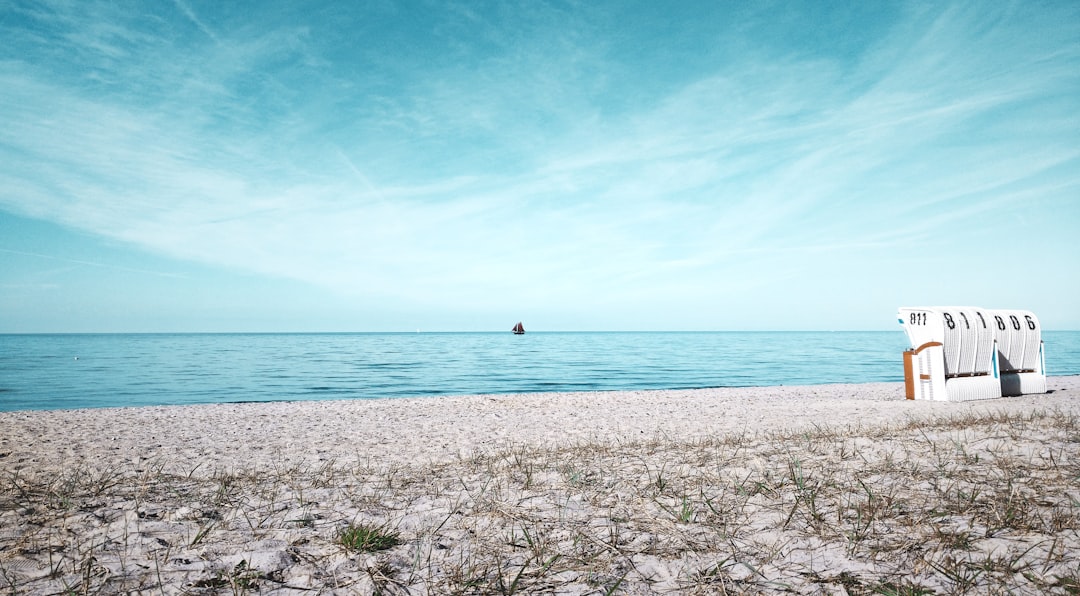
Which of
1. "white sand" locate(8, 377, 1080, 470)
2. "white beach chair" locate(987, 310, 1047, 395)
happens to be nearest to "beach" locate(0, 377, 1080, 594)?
"white sand" locate(8, 377, 1080, 470)

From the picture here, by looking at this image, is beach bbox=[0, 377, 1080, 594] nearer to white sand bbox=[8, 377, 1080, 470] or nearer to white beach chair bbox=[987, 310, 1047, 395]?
white sand bbox=[8, 377, 1080, 470]

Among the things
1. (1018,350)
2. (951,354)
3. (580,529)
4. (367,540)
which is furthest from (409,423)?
(1018,350)

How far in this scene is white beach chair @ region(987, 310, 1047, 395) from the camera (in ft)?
53.7

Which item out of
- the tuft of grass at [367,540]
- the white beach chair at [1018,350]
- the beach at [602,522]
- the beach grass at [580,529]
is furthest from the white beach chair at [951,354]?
the tuft of grass at [367,540]

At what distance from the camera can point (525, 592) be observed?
3.02 m

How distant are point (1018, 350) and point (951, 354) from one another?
3.58 metres

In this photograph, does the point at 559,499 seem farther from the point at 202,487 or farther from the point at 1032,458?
the point at 1032,458

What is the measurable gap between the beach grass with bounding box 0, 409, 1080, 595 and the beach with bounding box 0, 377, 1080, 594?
0.06 feet

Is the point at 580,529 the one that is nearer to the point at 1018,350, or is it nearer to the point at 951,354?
the point at 951,354

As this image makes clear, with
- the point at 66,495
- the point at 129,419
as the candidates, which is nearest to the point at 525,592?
the point at 66,495

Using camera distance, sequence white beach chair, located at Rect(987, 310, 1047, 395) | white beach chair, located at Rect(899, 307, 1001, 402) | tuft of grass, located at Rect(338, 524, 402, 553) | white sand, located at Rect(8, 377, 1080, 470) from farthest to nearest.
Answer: white beach chair, located at Rect(987, 310, 1047, 395) → white beach chair, located at Rect(899, 307, 1001, 402) → white sand, located at Rect(8, 377, 1080, 470) → tuft of grass, located at Rect(338, 524, 402, 553)

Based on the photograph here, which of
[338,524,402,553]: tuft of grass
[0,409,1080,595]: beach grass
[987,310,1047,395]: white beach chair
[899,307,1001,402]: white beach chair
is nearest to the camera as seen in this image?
[0,409,1080,595]: beach grass

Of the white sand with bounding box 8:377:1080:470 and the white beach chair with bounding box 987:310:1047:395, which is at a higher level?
the white beach chair with bounding box 987:310:1047:395

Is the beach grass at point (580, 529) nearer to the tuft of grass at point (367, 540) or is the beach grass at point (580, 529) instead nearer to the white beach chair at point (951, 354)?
the tuft of grass at point (367, 540)
